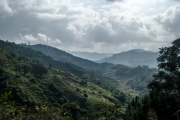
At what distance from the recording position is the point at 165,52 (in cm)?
5081

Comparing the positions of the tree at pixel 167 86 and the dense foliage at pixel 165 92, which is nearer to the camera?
the dense foliage at pixel 165 92

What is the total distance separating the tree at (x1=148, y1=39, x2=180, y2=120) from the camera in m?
37.8

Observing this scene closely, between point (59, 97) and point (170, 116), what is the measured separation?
9771 cm

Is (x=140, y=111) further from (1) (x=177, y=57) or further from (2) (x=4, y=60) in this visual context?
(2) (x=4, y=60)

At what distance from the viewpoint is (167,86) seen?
4547 cm

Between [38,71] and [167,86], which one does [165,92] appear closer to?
[167,86]

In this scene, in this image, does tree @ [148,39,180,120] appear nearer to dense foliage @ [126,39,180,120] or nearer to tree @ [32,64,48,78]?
dense foliage @ [126,39,180,120]

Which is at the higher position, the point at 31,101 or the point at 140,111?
the point at 140,111

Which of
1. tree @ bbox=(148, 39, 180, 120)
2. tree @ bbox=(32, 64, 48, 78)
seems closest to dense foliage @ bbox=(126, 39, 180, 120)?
tree @ bbox=(148, 39, 180, 120)

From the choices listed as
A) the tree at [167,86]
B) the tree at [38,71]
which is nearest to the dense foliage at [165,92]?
the tree at [167,86]

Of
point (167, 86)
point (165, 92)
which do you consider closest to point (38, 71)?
point (167, 86)

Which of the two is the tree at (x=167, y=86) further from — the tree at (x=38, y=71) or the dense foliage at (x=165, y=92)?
the tree at (x=38, y=71)

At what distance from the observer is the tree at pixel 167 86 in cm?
3781

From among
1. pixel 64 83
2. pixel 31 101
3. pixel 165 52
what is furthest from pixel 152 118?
pixel 64 83
